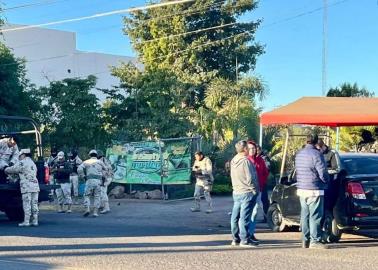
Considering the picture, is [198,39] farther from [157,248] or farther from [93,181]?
[157,248]

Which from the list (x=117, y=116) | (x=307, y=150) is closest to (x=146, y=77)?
(x=117, y=116)

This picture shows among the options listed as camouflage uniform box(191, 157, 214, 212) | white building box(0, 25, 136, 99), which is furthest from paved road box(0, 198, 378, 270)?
white building box(0, 25, 136, 99)

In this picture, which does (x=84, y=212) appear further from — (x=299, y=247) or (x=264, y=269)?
(x=264, y=269)

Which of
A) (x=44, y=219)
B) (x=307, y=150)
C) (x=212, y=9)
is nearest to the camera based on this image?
(x=307, y=150)

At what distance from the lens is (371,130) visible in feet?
79.8

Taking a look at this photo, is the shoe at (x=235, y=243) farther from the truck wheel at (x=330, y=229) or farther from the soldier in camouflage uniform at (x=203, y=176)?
the soldier in camouflage uniform at (x=203, y=176)

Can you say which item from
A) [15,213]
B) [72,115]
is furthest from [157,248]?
[72,115]

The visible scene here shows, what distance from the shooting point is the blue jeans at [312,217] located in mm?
11078

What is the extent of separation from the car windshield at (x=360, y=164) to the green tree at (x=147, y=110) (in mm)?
16010

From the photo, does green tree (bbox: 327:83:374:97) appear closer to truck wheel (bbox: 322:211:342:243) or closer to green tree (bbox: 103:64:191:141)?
green tree (bbox: 103:64:191:141)

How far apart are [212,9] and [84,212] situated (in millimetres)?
26429

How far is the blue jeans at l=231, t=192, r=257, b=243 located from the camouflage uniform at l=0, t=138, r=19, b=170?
5.59 m

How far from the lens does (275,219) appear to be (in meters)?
13.9

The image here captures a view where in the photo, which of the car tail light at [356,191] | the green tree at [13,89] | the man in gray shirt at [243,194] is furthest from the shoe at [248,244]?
the green tree at [13,89]
